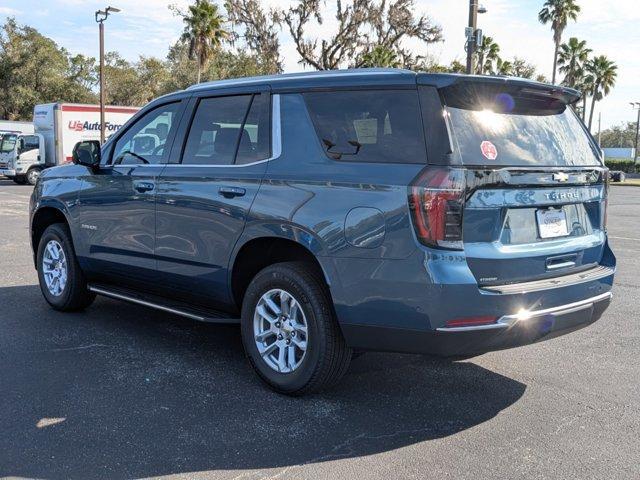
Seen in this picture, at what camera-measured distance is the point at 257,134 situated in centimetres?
437

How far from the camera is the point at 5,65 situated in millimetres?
47906

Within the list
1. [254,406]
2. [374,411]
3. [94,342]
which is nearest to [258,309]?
[254,406]

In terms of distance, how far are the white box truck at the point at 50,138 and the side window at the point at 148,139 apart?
22750 mm

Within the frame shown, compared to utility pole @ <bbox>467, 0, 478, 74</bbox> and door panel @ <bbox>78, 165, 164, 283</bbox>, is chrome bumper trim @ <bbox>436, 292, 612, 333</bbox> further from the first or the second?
utility pole @ <bbox>467, 0, 478, 74</bbox>

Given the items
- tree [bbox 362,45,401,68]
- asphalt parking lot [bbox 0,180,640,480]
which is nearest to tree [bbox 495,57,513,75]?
tree [bbox 362,45,401,68]

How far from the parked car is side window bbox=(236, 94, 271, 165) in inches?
0.6

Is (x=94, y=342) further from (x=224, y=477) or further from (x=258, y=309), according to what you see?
(x=224, y=477)

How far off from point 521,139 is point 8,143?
27.0 m

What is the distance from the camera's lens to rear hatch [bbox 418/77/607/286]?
136 inches

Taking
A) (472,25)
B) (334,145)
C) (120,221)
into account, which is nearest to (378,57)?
(472,25)

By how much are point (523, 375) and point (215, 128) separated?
277 cm

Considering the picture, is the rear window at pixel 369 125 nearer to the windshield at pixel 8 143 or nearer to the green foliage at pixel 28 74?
the windshield at pixel 8 143

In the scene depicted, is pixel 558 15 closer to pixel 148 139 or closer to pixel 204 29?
pixel 204 29

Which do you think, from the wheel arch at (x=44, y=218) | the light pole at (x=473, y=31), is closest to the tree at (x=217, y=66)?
the light pole at (x=473, y=31)
